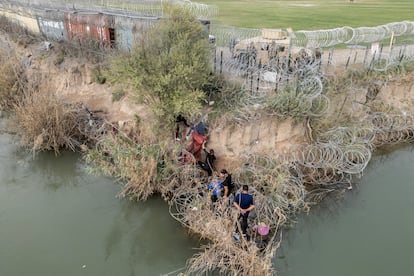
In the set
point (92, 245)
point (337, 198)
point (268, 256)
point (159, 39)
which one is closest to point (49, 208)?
point (92, 245)

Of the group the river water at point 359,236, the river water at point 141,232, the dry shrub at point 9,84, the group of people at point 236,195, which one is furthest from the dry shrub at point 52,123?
the river water at point 359,236

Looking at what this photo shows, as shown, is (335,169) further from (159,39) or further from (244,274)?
(159,39)

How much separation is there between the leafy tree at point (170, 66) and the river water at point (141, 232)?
339 cm

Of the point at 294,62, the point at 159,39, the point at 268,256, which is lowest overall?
the point at 268,256

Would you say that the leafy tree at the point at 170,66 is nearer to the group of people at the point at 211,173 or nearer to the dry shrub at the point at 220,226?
the group of people at the point at 211,173

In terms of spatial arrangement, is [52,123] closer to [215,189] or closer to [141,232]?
[141,232]

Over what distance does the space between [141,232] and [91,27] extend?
1102 cm

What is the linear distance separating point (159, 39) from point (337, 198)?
26.7ft

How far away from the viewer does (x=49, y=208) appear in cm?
1153

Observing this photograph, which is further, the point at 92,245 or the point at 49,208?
the point at 49,208

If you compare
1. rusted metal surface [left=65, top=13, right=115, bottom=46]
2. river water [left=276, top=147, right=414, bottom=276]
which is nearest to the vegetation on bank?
river water [left=276, top=147, right=414, bottom=276]

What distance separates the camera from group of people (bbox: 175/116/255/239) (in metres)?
8.98

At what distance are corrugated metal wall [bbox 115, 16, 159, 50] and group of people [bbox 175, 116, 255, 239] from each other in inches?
186

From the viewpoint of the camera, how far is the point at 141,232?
35.1 feet
